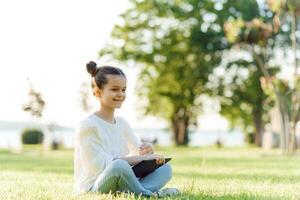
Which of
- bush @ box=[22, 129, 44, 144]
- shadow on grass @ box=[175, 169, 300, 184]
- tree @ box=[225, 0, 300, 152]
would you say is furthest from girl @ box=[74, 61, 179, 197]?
bush @ box=[22, 129, 44, 144]

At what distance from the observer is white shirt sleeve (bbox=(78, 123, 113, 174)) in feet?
19.9

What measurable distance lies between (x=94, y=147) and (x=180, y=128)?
40.6m

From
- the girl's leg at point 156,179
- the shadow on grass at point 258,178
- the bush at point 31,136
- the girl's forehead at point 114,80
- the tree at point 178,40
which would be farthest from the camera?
the bush at point 31,136

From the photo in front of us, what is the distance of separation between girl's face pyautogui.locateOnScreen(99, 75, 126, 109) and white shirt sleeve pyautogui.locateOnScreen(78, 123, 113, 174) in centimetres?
30

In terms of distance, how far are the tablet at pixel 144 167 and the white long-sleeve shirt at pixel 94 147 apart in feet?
0.78

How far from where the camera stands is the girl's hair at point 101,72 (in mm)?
6164

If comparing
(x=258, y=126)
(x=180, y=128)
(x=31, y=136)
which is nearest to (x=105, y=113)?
(x=258, y=126)

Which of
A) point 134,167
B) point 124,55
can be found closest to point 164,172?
point 134,167

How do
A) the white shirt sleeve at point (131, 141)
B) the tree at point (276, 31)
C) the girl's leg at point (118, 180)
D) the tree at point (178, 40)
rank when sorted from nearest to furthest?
the girl's leg at point (118, 180) < the white shirt sleeve at point (131, 141) < the tree at point (276, 31) < the tree at point (178, 40)

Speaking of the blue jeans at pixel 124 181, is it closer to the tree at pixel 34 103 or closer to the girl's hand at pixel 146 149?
the girl's hand at pixel 146 149

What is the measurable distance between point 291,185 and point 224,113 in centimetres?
3765

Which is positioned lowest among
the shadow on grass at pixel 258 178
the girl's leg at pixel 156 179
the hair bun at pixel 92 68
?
the shadow on grass at pixel 258 178

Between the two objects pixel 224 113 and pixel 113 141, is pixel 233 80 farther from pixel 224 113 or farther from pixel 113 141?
pixel 113 141

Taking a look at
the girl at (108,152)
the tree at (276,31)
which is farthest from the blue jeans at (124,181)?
the tree at (276,31)
